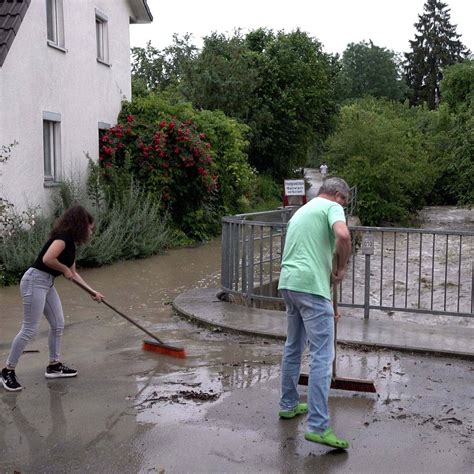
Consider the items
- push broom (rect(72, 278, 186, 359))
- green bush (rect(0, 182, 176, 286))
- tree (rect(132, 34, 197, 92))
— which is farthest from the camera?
tree (rect(132, 34, 197, 92))

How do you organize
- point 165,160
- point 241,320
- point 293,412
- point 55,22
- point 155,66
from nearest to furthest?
point 293,412, point 241,320, point 55,22, point 165,160, point 155,66

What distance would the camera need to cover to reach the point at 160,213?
55.7ft

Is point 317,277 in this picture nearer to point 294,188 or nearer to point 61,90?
point 294,188

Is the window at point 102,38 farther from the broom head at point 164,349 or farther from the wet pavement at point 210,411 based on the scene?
the broom head at point 164,349

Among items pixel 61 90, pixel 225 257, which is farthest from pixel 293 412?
pixel 61 90

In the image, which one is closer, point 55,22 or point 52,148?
point 52,148

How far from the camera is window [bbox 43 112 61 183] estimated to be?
48.9 ft

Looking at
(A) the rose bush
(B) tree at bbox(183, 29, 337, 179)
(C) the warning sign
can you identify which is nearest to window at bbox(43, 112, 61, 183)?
(A) the rose bush

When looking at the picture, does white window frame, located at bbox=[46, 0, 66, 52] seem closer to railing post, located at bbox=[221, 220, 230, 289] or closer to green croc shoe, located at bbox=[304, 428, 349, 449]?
railing post, located at bbox=[221, 220, 230, 289]

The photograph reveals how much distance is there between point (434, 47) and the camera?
237ft

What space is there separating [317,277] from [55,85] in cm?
1141

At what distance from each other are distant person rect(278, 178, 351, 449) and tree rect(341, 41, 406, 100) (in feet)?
294

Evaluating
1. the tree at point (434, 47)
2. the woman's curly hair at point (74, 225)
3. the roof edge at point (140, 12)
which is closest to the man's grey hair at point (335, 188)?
the woman's curly hair at point (74, 225)

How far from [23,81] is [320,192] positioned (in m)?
9.88
